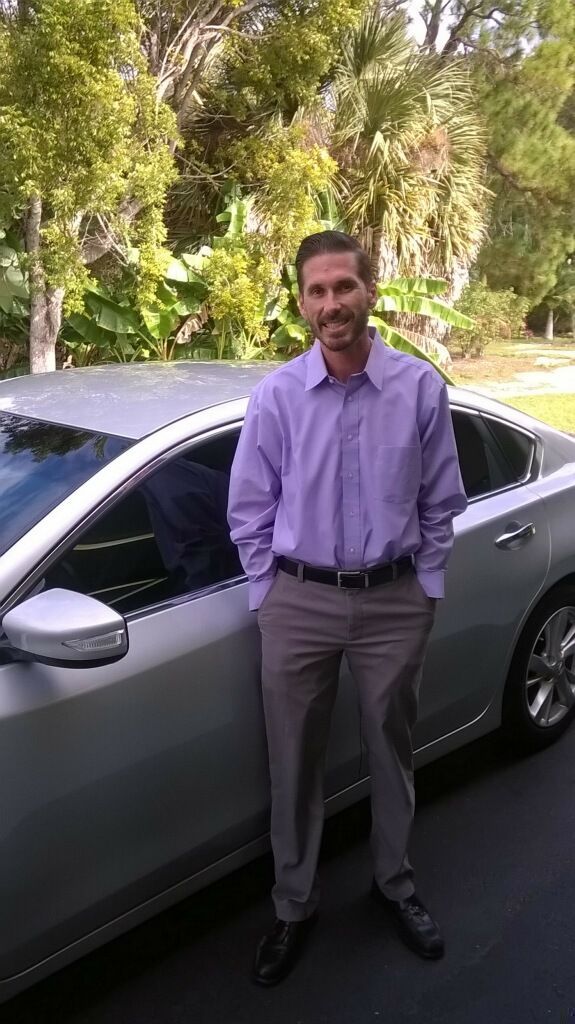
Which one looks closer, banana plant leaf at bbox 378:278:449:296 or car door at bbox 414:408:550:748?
car door at bbox 414:408:550:748

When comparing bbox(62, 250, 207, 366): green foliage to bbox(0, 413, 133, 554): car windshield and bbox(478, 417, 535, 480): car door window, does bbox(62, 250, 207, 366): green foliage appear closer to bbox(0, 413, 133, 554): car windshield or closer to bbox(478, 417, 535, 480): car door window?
bbox(478, 417, 535, 480): car door window

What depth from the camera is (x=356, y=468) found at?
2.27 m

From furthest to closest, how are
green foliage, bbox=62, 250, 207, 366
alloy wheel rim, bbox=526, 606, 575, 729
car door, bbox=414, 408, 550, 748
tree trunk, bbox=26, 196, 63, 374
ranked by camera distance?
1. green foliage, bbox=62, 250, 207, 366
2. tree trunk, bbox=26, 196, 63, 374
3. alloy wheel rim, bbox=526, 606, 575, 729
4. car door, bbox=414, 408, 550, 748

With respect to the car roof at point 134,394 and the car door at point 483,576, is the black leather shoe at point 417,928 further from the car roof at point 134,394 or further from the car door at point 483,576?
the car roof at point 134,394

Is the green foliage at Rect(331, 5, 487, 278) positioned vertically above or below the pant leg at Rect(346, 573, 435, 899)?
above

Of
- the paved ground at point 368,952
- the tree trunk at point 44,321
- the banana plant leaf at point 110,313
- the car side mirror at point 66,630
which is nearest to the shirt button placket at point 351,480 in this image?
the car side mirror at point 66,630

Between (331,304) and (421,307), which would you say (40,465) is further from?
(421,307)

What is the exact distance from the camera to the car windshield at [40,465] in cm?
221

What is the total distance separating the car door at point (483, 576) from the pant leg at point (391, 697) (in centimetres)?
40

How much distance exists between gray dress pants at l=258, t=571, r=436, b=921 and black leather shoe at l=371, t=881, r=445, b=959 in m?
0.15

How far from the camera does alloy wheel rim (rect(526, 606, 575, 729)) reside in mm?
3471

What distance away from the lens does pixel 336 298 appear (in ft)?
7.38

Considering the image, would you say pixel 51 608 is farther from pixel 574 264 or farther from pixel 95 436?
pixel 574 264

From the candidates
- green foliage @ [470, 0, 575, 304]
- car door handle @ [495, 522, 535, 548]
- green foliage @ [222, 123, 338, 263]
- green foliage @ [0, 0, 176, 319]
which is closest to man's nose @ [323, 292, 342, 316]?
car door handle @ [495, 522, 535, 548]
